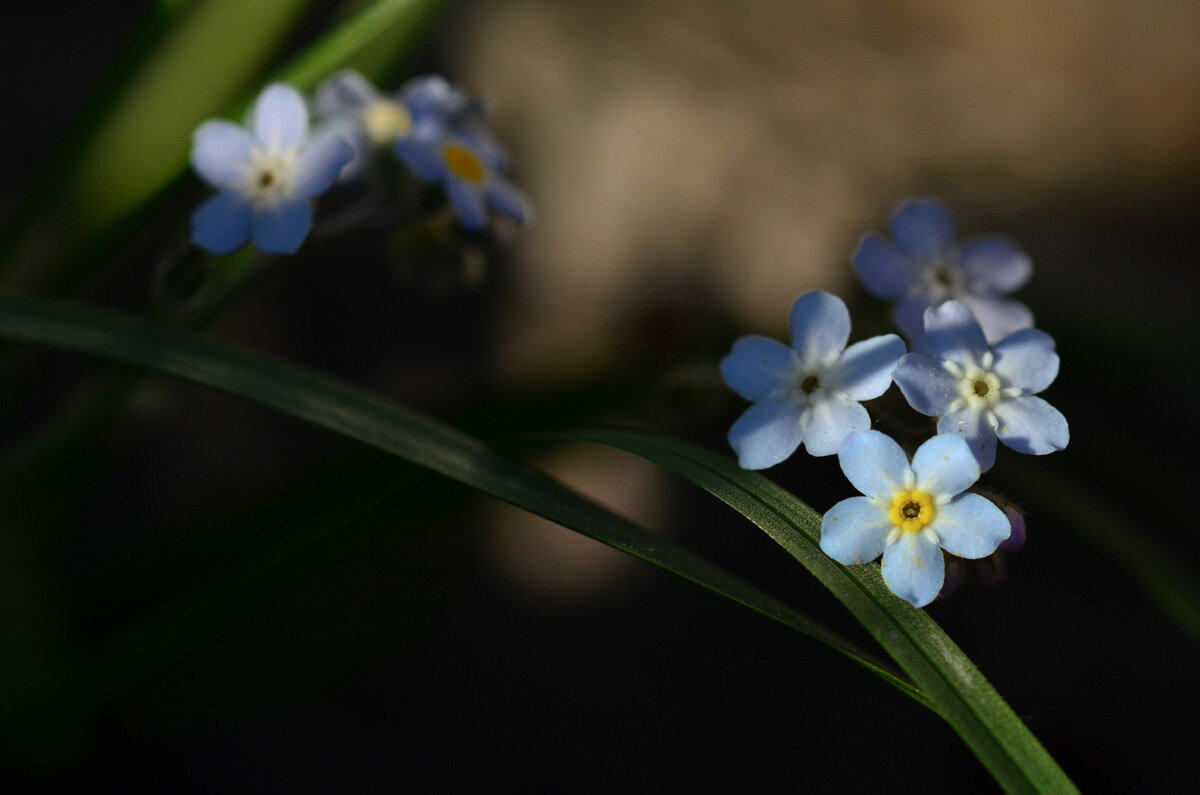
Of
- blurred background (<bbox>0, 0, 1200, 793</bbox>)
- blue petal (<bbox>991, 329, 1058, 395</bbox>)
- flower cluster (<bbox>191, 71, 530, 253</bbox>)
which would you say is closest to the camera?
blue petal (<bbox>991, 329, 1058, 395</bbox>)

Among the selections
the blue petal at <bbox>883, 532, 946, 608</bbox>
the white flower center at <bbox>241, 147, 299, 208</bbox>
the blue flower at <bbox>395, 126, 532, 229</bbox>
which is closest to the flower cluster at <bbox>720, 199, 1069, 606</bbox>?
the blue petal at <bbox>883, 532, 946, 608</bbox>

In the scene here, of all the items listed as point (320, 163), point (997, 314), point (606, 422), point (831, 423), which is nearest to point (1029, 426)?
point (831, 423)

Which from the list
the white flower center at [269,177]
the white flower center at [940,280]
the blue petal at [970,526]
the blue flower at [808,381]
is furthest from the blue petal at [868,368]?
the white flower center at [269,177]

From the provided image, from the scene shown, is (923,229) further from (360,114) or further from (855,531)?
(360,114)

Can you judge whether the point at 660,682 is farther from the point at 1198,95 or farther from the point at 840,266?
the point at 1198,95

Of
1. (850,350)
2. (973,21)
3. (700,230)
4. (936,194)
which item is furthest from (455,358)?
(973,21)

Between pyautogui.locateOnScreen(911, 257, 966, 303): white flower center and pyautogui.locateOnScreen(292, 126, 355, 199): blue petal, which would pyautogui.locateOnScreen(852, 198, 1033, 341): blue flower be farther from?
pyautogui.locateOnScreen(292, 126, 355, 199): blue petal
